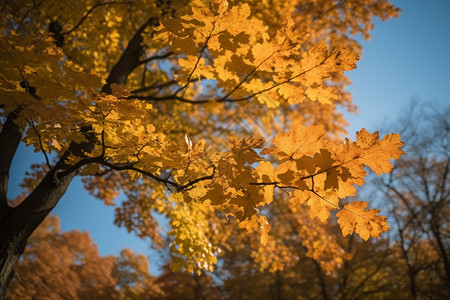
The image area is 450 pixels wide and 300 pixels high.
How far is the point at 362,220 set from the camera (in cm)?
103

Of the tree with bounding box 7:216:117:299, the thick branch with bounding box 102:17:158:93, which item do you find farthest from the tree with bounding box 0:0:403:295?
the tree with bounding box 7:216:117:299

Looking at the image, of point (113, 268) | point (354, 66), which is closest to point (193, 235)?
point (354, 66)

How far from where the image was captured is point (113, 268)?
80.0ft

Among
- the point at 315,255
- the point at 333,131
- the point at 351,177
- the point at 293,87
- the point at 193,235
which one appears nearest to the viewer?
the point at 351,177

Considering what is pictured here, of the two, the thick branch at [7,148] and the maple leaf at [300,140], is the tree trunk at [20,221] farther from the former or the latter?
the maple leaf at [300,140]

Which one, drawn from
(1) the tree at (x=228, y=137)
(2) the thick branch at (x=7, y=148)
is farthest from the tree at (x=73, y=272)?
(1) the tree at (x=228, y=137)

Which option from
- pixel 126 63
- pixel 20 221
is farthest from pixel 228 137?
pixel 126 63

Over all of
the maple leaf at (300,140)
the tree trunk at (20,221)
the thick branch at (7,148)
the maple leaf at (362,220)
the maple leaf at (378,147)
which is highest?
the thick branch at (7,148)

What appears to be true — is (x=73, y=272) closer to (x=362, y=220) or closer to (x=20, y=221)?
(x=20, y=221)

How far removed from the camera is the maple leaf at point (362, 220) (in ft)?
3.30

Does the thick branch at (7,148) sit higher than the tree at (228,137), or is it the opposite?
the thick branch at (7,148)

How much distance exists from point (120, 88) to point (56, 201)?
6.27 feet

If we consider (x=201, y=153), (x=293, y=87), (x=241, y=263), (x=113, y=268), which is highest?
(x=113, y=268)

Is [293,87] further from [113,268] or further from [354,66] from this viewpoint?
[113,268]
